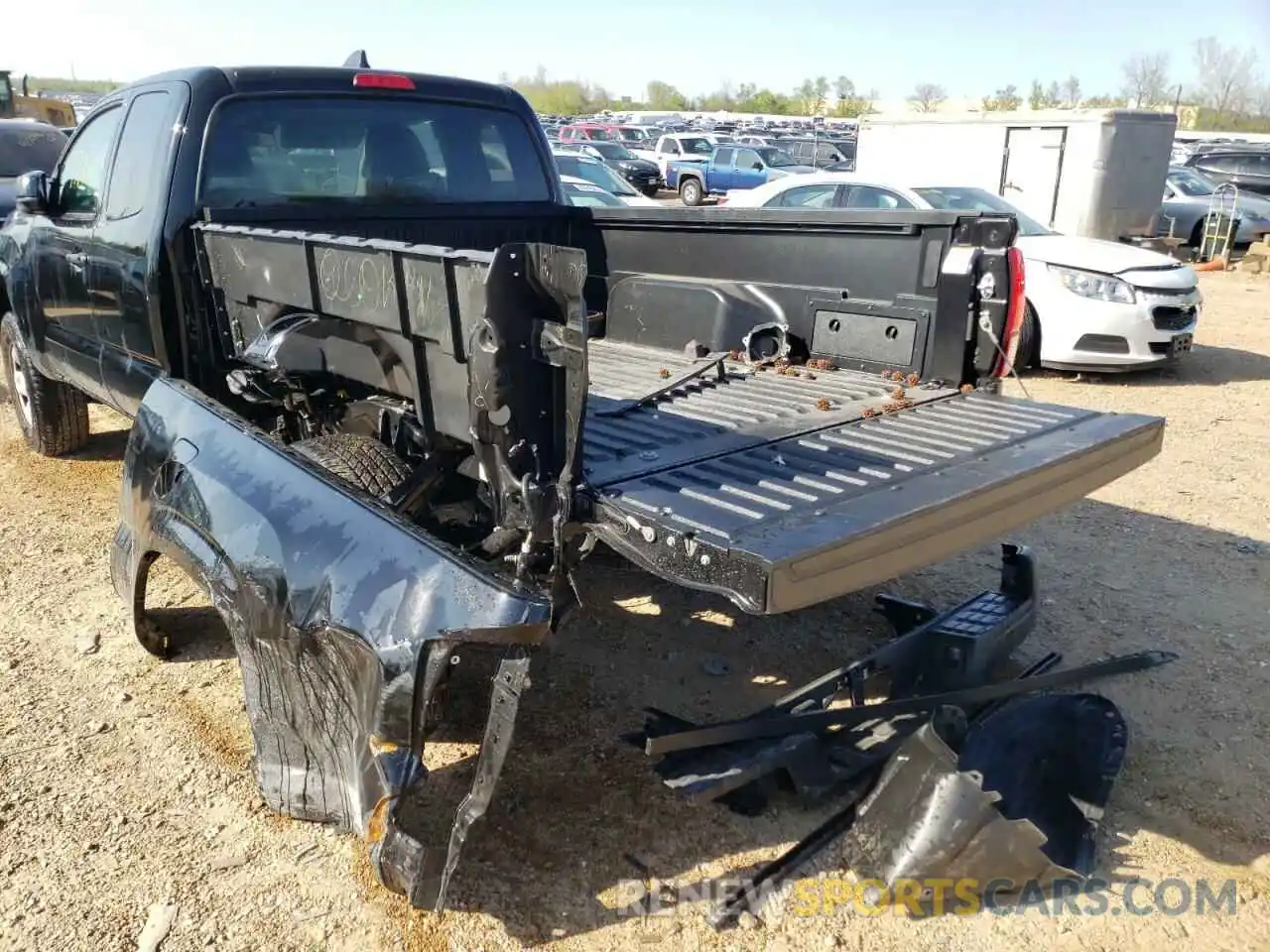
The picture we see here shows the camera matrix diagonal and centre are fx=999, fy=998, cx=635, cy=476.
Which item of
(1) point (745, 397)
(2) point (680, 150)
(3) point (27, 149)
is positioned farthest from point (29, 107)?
(1) point (745, 397)

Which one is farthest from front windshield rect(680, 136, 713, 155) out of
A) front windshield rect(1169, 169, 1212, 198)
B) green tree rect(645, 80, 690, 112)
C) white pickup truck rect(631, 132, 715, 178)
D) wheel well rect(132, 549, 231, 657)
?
green tree rect(645, 80, 690, 112)

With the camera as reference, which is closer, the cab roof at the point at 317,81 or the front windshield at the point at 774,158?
the cab roof at the point at 317,81

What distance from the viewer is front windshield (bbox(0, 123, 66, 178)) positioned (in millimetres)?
10133

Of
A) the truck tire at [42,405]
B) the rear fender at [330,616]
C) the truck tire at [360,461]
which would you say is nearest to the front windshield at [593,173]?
the truck tire at [42,405]

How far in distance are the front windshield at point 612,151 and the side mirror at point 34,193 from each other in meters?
21.5

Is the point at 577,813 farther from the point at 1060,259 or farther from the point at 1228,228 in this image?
the point at 1228,228

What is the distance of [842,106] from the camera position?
80.4 metres

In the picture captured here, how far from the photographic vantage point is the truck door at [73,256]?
438 centimetres

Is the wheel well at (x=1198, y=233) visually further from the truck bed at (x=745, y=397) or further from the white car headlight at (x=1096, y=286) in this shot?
the truck bed at (x=745, y=397)

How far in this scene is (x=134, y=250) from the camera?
3820 millimetres

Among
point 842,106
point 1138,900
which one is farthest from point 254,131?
point 842,106

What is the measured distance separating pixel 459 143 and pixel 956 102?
347 ft

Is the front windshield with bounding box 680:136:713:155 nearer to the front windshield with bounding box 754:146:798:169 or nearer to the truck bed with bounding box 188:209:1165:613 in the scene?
the front windshield with bounding box 754:146:798:169

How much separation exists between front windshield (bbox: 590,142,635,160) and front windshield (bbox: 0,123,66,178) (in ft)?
52.3
